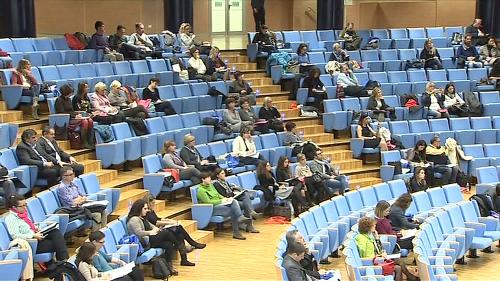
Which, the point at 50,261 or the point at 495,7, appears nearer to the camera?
the point at 50,261

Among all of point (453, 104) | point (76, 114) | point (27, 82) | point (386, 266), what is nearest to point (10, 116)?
point (27, 82)

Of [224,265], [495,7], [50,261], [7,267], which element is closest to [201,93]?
[224,265]

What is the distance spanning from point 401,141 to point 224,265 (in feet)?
16.6

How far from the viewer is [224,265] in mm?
7742

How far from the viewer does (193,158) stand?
9.70m

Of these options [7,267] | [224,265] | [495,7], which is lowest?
[224,265]

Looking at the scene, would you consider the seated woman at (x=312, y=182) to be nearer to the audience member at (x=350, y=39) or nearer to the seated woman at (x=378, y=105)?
the seated woman at (x=378, y=105)

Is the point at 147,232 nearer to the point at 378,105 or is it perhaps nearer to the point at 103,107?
the point at 103,107

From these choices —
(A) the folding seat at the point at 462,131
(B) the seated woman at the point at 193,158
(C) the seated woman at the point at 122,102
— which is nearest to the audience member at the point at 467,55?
(A) the folding seat at the point at 462,131

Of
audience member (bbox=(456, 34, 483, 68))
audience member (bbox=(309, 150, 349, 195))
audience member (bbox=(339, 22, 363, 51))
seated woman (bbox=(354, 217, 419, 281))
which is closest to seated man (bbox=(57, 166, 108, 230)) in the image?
seated woman (bbox=(354, 217, 419, 281))

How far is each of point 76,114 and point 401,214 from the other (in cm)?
419

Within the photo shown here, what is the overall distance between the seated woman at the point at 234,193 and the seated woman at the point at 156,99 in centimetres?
218

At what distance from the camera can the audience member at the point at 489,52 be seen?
14.6 metres

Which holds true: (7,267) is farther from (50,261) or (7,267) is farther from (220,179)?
(220,179)
